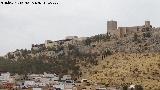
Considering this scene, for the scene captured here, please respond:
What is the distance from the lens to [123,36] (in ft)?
465

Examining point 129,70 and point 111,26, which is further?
point 111,26

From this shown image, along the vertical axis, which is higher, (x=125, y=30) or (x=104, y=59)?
(x=125, y=30)

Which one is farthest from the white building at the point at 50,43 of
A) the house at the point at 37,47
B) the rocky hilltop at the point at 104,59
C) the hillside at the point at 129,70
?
the hillside at the point at 129,70

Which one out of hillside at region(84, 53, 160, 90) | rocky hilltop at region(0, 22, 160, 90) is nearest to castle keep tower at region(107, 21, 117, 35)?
rocky hilltop at region(0, 22, 160, 90)

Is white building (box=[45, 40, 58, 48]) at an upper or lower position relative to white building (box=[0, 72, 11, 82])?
upper

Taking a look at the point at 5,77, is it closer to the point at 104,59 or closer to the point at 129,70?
the point at 129,70

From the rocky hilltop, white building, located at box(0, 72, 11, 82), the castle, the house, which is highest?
the castle

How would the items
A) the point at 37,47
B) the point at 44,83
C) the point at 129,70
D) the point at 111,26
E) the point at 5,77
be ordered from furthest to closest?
the point at 111,26 → the point at 37,47 → the point at 5,77 → the point at 44,83 → the point at 129,70

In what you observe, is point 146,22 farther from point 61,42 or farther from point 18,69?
point 18,69

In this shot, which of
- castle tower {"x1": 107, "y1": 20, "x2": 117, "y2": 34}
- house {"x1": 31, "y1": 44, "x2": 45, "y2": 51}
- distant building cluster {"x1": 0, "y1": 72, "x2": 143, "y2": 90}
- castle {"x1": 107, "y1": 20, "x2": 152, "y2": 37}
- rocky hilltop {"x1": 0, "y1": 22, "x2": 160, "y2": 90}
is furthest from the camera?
castle tower {"x1": 107, "y1": 20, "x2": 117, "y2": 34}

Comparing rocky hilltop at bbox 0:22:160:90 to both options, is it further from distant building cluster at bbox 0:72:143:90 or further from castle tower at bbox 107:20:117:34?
castle tower at bbox 107:20:117:34

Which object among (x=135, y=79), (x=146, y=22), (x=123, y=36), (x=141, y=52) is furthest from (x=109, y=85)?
(x=146, y=22)

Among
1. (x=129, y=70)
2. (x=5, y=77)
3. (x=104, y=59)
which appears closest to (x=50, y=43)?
(x=104, y=59)

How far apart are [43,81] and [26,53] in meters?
37.7
